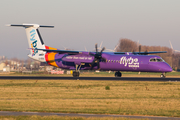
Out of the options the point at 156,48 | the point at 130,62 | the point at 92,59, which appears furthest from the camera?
the point at 156,48

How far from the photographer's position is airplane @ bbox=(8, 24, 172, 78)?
156ft

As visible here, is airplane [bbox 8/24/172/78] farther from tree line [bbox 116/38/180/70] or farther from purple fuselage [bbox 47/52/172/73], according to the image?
tree line [bbox 116/38/180/70]

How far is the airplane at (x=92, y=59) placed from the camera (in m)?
47.4

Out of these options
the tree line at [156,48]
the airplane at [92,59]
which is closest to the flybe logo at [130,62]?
the airplane at [92,59]

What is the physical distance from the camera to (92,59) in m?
50.9

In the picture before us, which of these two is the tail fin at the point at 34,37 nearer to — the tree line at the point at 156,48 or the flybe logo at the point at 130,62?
the flybe logo at the point at 130,62

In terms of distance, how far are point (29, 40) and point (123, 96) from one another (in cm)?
3484

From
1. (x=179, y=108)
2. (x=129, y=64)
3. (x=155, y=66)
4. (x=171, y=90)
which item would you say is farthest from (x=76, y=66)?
(x=179, y=108)

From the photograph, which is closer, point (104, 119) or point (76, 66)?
point (104, 119)

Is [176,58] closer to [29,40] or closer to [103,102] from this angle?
[29,40]

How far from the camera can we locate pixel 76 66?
2032 inches

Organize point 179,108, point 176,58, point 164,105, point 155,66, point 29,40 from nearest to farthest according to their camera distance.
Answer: point 179,108 → point 164,105 → point 155,66 → point 29,40 → point 176,58

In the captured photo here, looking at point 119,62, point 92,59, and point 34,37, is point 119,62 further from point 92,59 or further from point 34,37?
point 34,37

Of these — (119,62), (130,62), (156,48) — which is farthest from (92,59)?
(156,48)
